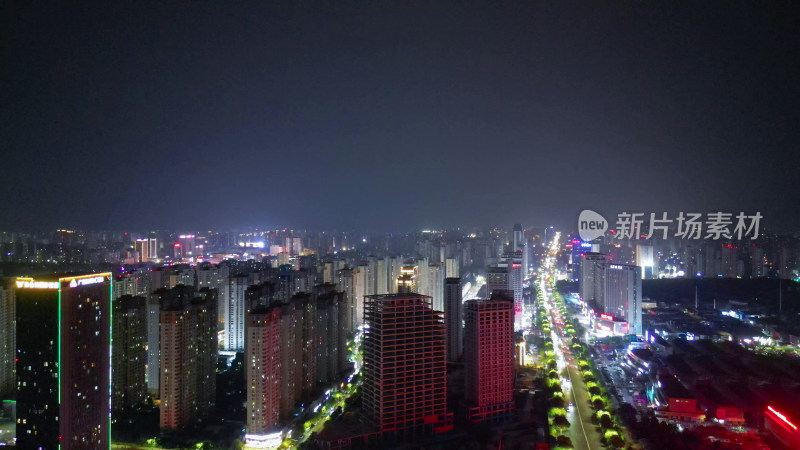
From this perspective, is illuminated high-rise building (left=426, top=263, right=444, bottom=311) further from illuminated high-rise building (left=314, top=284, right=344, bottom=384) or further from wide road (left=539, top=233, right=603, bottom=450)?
illuminated high-rise building (left=314, top=284, right=344, bottom=384)

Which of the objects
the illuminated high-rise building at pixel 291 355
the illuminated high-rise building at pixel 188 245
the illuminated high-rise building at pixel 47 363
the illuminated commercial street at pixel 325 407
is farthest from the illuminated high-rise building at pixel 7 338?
the illuminated high-rise building at pixel 188 245

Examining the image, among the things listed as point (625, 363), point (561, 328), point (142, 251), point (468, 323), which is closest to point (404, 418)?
point (468, 323)

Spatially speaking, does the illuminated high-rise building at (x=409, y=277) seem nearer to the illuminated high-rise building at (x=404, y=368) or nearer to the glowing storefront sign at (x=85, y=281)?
the illuminated high-rise building at (x=404, y=368)

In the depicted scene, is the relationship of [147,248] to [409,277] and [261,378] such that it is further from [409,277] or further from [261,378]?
[261,378]

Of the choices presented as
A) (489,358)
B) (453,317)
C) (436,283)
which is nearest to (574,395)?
(489,358)

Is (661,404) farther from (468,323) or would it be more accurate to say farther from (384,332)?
(384,332)

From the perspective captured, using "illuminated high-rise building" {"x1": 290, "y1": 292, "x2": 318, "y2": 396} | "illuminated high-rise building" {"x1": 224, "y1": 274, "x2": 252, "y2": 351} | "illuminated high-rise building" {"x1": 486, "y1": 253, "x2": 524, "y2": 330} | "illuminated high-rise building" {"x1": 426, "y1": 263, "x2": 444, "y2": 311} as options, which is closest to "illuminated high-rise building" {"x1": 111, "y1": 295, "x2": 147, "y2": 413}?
"illuminated high-rise building" {"x1": 290, "y1": 292, "x2": 318, "y2": 396}
